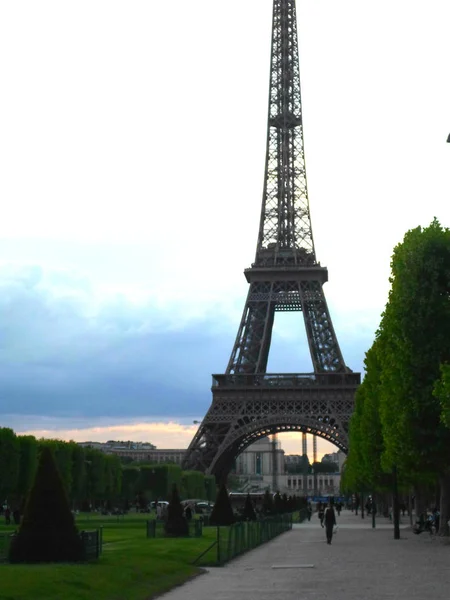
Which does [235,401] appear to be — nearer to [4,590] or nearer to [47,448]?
[47,448]

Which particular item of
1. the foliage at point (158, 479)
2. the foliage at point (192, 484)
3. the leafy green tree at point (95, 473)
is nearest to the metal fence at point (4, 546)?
the leafy green tree at point (95, 473)

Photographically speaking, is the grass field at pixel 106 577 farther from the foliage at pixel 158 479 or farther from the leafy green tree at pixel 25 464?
the foliage at pixel 158 479

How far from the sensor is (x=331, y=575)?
99.4ft

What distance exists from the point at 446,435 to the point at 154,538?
47.7ft

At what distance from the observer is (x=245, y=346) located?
410 ft

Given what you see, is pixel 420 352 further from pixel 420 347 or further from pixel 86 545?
pixel 86 545

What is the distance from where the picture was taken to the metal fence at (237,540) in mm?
36688

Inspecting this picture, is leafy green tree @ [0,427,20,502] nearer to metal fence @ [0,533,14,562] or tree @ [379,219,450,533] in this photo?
tree @ [379,219,450,533]

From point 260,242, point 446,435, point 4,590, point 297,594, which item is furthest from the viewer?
point 260,242

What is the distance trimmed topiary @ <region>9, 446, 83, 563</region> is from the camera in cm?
2925

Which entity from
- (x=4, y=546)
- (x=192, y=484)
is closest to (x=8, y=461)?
(x=192, y=484)

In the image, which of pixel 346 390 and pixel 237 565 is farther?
pixel 346 390

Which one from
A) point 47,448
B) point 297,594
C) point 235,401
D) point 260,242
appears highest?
point 260,242

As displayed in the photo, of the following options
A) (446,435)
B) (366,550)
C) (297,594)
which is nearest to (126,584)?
(297,594)
